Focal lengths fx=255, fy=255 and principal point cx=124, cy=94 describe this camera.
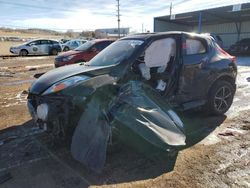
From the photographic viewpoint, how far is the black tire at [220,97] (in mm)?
5148

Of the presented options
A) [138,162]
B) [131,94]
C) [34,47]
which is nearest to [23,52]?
[34,47]

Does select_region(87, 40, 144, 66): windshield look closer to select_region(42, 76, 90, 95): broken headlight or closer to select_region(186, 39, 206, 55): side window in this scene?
select_region(42, 76, 90, 95): broken headlight

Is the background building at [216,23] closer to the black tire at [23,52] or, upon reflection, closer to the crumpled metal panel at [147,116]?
the black tire at [23,52]

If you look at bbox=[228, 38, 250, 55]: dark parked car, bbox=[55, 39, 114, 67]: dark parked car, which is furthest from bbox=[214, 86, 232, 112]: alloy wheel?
bbox=[228, 38, 250, 55]: dark parked car

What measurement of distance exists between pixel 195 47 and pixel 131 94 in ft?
6.73

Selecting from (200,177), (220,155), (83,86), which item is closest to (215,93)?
(220,155)

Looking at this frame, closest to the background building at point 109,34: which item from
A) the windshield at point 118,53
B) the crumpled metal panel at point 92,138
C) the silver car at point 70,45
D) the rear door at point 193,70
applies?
the silver car at point 70,45

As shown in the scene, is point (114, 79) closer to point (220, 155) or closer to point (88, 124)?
point (88, 124)

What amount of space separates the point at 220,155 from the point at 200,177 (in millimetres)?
726

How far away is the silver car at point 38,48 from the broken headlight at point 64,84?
21.2m

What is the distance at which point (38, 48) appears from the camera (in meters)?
23.7

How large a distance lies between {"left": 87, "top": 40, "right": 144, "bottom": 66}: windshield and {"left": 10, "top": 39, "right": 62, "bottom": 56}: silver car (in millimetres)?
20364

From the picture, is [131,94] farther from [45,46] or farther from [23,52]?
[45,46]

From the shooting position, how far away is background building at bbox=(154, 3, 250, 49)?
2547 centimetres
